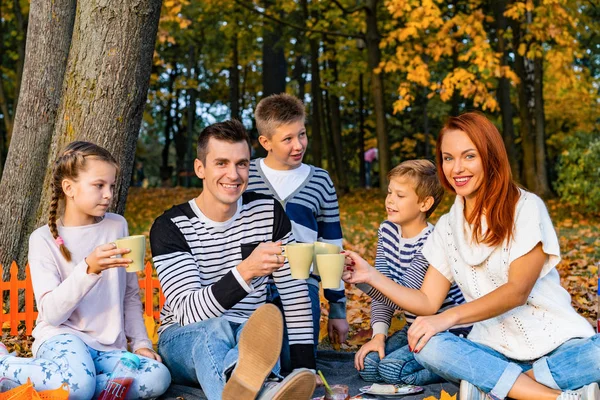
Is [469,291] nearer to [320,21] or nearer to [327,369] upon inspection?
[327,369]

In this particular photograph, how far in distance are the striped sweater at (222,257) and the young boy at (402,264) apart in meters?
0.43

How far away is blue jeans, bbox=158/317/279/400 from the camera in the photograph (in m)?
3.47

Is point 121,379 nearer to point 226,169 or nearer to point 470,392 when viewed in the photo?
point 226,169

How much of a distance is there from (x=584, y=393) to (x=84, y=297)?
95.0 inches

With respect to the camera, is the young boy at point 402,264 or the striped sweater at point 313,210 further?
the striped sweater at point 313,210

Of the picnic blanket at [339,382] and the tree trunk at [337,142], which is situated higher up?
the tree trunk at [337,142]

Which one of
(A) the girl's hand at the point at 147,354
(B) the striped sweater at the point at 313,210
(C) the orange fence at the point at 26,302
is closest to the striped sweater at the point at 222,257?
(A) the girl's hand at the point at 147,354

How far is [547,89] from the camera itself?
85.5 ft

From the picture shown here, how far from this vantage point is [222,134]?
3877 millimetres

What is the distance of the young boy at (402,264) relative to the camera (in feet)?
13.6

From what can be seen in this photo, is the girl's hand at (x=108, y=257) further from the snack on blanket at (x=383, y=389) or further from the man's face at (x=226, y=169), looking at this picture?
the snack on blanket at (x=383, y=389)

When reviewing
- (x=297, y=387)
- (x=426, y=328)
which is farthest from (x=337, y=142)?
(x=297, y=387)

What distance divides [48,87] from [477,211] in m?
3.85

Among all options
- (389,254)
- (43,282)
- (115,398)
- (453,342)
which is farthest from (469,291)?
(43,282)
